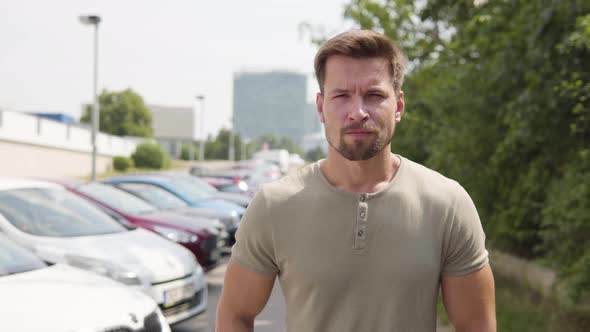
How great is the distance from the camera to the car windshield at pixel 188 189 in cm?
1368

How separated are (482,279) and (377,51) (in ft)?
2.24

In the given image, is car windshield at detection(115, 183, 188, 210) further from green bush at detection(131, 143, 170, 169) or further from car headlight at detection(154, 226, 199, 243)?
green bush at detection(131, 143, 170, 169)

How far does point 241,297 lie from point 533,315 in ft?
19.4

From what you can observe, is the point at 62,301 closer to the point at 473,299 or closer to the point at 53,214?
the point at 53,214

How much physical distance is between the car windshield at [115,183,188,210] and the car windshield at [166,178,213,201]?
0.39m

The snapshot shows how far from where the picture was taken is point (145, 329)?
4711 mm

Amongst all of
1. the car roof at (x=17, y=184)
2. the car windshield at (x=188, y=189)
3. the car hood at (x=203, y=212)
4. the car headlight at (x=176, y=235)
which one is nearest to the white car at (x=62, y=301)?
the car roof at (x=17, y=184)

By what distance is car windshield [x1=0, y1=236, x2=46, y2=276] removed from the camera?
4988 millimetres

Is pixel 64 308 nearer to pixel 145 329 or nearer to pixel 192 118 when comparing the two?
pixel 145 329

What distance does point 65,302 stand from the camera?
439 centimetres

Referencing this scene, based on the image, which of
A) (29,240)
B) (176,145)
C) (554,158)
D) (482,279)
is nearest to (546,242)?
(554,158)

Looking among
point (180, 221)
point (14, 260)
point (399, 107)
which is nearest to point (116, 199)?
point (180, 221)

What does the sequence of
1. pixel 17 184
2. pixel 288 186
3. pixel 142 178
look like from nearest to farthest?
pixel 288 186 → pixel 17 184 → pixel 142 178

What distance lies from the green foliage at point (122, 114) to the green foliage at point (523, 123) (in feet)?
287
